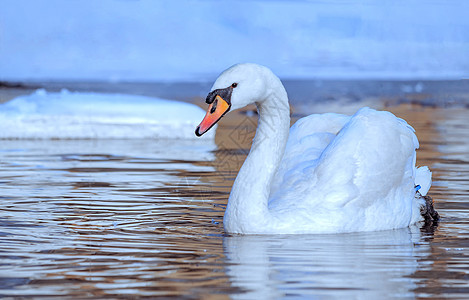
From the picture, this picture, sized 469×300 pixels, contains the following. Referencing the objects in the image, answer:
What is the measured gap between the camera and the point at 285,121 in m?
7.34

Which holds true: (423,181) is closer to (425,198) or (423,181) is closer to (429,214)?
(425,198)

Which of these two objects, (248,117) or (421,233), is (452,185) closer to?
(421,233)

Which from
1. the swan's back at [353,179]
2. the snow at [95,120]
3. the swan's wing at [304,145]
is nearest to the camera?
the swan's back at [353,179]

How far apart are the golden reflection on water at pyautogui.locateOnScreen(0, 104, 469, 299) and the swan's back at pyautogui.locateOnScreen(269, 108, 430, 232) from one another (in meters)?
0.16

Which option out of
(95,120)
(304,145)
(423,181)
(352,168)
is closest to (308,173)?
(352,168)

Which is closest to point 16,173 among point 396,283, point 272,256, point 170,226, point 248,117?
point 170,226

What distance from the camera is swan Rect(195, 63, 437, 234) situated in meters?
6.95

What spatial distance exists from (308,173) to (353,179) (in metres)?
0.37

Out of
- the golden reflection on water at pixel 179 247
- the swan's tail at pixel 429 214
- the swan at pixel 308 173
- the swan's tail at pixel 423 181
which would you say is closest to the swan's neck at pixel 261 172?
the swan at pixel 308 173

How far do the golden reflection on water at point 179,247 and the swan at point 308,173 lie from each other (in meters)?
0.15

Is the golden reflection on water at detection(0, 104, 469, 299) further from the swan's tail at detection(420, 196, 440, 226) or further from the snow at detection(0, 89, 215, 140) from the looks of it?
the snow at detection(0, 89, 215, 140)

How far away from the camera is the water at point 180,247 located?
5164mm

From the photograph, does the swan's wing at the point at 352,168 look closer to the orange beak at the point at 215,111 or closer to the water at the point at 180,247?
the water at the point at 180,247

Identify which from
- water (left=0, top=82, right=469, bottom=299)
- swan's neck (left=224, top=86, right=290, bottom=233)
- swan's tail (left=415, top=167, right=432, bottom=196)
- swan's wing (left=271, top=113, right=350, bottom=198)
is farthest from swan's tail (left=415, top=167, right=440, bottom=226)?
swan's neck (left=224, top=86, right=290, bottom=233)
